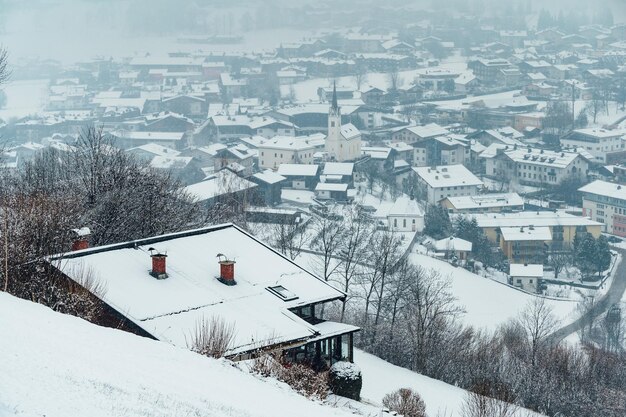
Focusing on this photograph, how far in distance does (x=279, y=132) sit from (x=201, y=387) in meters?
28.4

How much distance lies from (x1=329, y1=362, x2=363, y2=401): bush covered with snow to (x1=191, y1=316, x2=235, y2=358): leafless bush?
78cm

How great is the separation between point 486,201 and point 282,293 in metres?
17.1

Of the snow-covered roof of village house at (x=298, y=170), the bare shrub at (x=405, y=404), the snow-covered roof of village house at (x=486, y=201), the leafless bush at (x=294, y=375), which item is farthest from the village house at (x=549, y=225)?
the leafless bush at (x=294, y=375)

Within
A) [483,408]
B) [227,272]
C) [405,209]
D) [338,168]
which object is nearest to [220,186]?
[405,209]

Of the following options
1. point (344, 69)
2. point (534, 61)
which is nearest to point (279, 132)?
point (344, 69)

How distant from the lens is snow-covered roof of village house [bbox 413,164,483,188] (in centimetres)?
2345

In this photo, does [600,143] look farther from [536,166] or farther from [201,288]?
[201,288]

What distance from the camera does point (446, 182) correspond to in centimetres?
2345

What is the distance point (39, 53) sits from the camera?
5025 centimetres

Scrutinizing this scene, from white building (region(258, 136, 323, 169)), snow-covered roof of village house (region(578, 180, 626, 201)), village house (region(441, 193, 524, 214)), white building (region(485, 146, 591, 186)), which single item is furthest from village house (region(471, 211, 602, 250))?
white building (region(258, 136, 323, 169))

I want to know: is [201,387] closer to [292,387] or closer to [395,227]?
[292,387]

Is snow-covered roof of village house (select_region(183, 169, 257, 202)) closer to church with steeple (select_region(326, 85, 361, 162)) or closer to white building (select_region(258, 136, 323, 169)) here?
white building (select_region(258, 136, 323, 169))

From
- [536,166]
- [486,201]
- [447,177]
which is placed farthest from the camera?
[536,166]

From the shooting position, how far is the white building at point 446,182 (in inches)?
916
